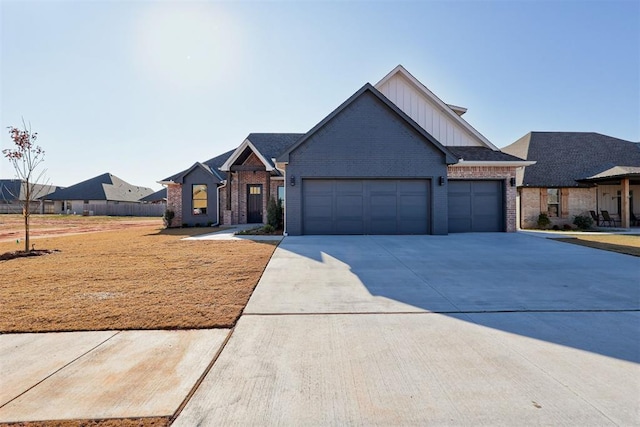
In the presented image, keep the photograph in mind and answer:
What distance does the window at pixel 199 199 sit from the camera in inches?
764

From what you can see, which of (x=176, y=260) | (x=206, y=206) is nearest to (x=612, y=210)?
(x=176, y=260)

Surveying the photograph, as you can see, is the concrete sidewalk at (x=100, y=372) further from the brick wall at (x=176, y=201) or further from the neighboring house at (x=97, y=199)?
the neighboring house at (x=97, y=199)

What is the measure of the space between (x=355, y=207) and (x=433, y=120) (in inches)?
253

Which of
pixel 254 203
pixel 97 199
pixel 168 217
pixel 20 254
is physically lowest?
pixel 20 254

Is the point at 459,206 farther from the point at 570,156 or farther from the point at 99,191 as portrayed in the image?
the point at 99,191

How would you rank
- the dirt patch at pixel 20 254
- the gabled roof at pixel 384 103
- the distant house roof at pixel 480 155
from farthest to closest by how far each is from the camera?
the distant house roof at pixel 480 155 → the gabled roof at pixel 384 103 → the dirt patch at pixel 20 254

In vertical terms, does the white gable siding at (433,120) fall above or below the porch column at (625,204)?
above

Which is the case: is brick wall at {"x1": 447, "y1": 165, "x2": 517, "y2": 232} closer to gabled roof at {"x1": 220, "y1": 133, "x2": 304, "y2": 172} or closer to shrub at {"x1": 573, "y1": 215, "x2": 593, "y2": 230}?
shrub at {"x1": 573, "y1": 215, "x2": 593, "y2": 230}

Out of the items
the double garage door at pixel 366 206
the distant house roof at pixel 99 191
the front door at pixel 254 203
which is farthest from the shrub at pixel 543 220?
the distant house roof at pixel 99 191

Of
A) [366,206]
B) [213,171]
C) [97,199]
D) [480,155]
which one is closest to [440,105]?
[480,155]

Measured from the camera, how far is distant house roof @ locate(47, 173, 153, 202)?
139 ft

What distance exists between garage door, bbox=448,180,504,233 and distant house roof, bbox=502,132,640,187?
5533 mm

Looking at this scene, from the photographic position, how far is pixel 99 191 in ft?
140

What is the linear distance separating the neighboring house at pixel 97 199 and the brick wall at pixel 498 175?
3907 cm
